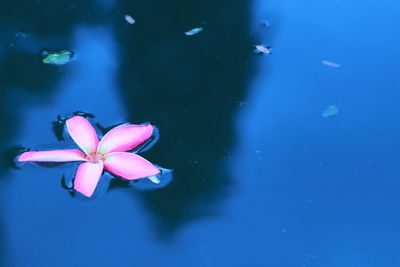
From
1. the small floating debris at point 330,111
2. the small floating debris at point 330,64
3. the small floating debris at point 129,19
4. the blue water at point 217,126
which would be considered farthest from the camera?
the small floating debris at point 129,19

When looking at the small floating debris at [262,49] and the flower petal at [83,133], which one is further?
the small floating debris at [262,49]

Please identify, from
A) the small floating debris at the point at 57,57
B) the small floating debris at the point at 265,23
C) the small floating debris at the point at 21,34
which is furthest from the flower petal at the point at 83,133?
the small floating debris at the point at 265,23

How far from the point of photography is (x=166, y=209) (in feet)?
3.40

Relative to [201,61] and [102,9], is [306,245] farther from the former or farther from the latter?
[102,9]

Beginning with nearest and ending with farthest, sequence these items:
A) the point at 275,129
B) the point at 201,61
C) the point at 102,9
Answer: the point at 275,129 < the point at 201,61 < the point at 102,9

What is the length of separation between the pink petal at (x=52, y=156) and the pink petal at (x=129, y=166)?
0.06 meters

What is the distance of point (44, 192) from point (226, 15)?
0.80 m

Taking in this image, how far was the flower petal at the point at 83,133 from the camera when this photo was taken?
1.08m

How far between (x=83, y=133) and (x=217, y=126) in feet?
1.04

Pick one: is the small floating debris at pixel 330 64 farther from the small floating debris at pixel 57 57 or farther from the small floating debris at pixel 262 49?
the small floating debris at pixel 57 57

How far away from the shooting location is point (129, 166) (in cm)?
105

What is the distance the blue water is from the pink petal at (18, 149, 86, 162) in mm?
28

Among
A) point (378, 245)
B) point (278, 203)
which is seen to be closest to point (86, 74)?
point (278, 203)

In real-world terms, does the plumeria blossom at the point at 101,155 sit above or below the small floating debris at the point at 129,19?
below
